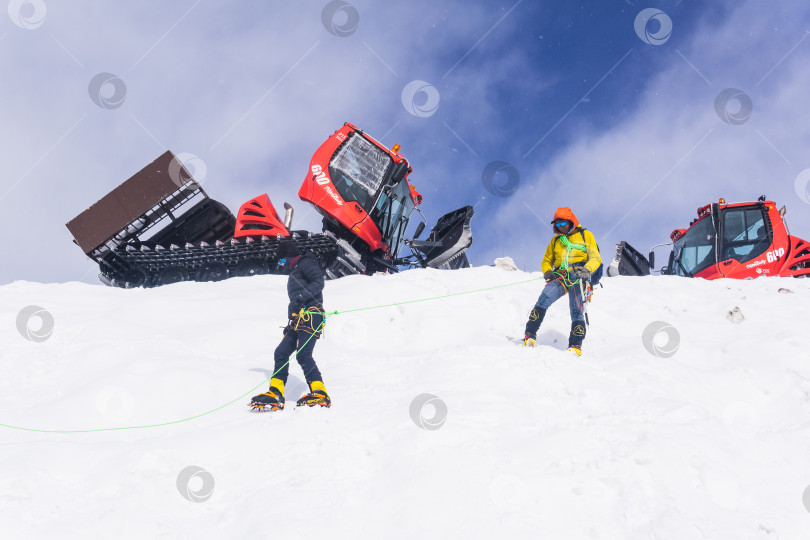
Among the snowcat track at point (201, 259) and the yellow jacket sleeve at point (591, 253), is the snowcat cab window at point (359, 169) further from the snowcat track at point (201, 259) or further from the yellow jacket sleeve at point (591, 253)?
the yellow jacket sleeve at point (591, 253)

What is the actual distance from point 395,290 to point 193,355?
130 inches

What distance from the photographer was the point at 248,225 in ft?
37.0

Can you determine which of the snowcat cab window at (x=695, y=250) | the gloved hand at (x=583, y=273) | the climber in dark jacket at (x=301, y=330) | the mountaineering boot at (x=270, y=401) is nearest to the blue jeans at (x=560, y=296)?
the gloved hand at (x=583, y=273)

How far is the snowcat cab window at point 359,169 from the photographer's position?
37.9 feet

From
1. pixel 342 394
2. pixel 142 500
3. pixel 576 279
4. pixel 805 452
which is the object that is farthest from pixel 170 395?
pixel 805 452

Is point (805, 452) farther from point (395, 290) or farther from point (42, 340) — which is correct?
point (42, 340)

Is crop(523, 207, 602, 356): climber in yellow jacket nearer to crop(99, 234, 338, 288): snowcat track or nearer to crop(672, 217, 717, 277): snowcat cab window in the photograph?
crop(99, 234, 338, 288): snowcat track

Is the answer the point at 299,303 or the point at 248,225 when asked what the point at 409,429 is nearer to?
the point at 299,303

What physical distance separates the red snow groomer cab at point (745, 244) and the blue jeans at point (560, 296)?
24.7 feet

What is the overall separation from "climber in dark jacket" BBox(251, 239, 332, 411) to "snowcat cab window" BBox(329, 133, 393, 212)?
6857 mm

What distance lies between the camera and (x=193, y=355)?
5.54 m

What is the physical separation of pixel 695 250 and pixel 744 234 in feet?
3.67

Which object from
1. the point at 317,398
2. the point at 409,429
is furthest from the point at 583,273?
the point at 317,398

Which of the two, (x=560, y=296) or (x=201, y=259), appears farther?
(x=201, y=259)
